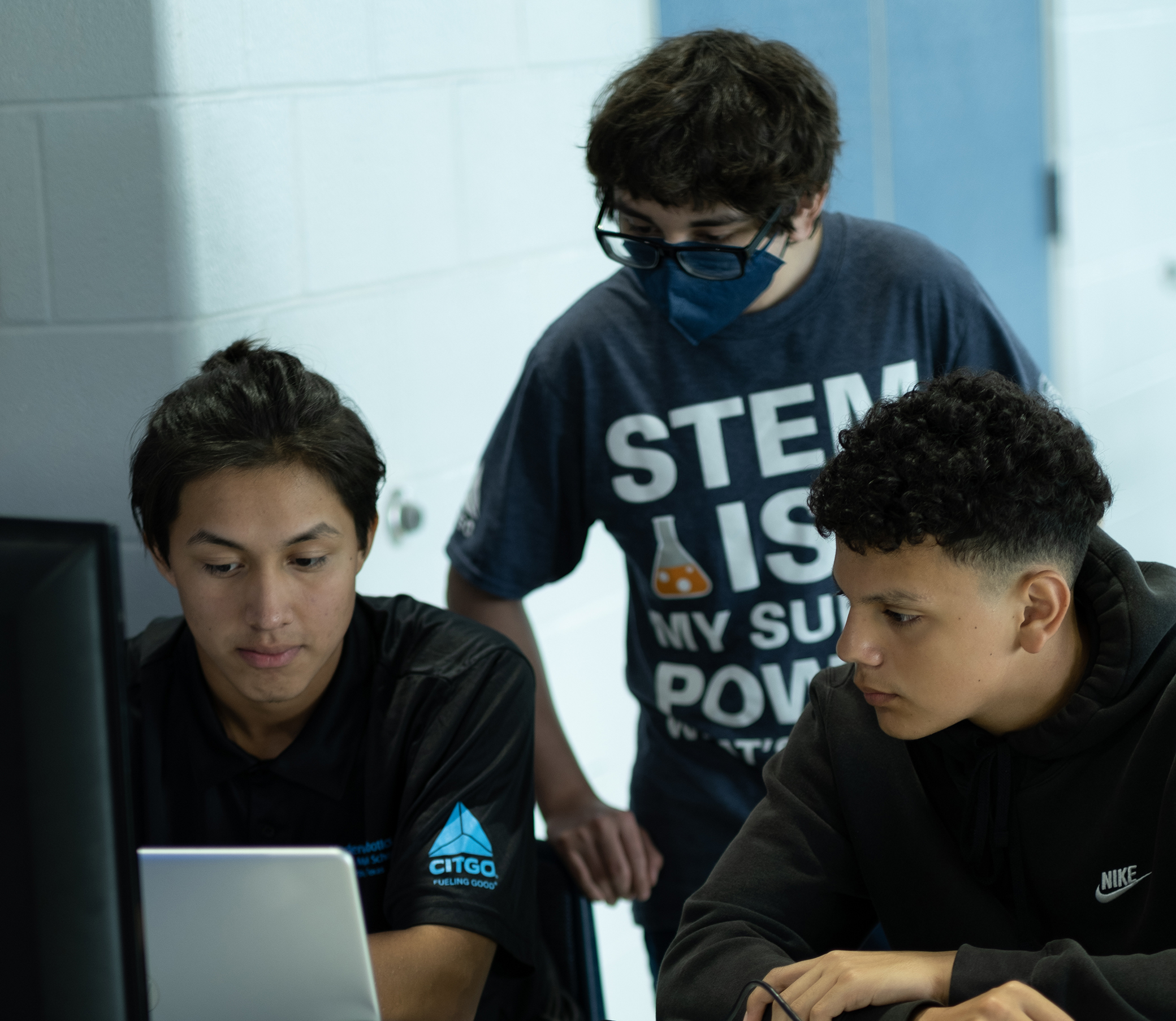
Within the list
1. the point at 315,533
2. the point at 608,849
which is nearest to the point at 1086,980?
the point at 608,849

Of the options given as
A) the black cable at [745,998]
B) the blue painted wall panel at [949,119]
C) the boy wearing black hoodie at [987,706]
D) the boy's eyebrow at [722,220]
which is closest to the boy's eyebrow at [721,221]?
the boy's eyebrow at [722,220]

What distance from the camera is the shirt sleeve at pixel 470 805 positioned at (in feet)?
4.60

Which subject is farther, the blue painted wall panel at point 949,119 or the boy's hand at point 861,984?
the blue painted wall panel at point 949,119

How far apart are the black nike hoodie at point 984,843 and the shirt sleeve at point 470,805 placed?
205 mm

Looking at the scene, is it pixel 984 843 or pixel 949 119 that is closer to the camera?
pixel 984 843

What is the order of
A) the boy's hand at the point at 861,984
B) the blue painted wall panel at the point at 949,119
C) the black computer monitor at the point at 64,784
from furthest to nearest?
the blue painted wall panel at the point at 949,119 < the boy's hand at the point at 861,984 < the black computer monitor at the point at 64,784

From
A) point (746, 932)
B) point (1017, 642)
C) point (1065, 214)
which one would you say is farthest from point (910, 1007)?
point (1065, 214)

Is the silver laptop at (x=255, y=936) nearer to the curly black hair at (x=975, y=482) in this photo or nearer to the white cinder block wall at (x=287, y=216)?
the curly black hair at (x=975, y=482)

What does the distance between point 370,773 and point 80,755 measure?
0.83 meters

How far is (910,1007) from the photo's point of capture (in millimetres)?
1086

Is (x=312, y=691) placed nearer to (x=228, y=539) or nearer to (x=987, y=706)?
A: (x=228, y=539)

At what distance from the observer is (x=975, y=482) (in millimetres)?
1188

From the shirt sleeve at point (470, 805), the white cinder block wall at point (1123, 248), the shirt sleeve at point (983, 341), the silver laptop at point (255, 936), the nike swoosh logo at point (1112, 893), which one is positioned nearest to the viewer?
the silver laptop at point (255, 936)

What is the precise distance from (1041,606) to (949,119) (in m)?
2.23
